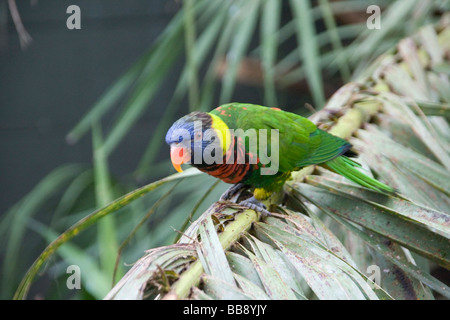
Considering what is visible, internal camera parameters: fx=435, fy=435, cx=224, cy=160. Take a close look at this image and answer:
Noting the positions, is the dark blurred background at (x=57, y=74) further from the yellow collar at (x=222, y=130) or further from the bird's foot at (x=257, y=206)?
the bird's foot at (x=257, y=206)

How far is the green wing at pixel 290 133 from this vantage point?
1.06 metres

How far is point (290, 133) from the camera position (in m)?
1.13

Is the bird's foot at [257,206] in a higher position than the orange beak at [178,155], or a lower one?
lower

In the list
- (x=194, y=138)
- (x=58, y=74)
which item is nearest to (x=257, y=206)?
(x=194, y=138)

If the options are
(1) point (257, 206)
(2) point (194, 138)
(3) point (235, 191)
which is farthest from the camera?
(3) point (235, 191)

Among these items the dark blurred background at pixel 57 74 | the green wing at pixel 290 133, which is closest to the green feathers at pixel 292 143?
the green wing at pixel 290 133

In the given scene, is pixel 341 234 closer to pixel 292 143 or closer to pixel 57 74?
pixel 292 143

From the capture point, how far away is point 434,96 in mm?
1296

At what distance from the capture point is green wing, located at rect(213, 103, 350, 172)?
3.48ft

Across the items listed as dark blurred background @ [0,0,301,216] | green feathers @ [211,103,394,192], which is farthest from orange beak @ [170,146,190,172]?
dark blurred background @ [0,0,301,216]

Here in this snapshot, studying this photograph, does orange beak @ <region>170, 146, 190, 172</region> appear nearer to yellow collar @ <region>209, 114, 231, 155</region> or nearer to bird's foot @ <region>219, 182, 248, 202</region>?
yellow collar @ <region>209, 114, 231, 155</region>

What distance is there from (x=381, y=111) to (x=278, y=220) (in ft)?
1.65

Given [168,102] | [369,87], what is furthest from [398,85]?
[168,102]
